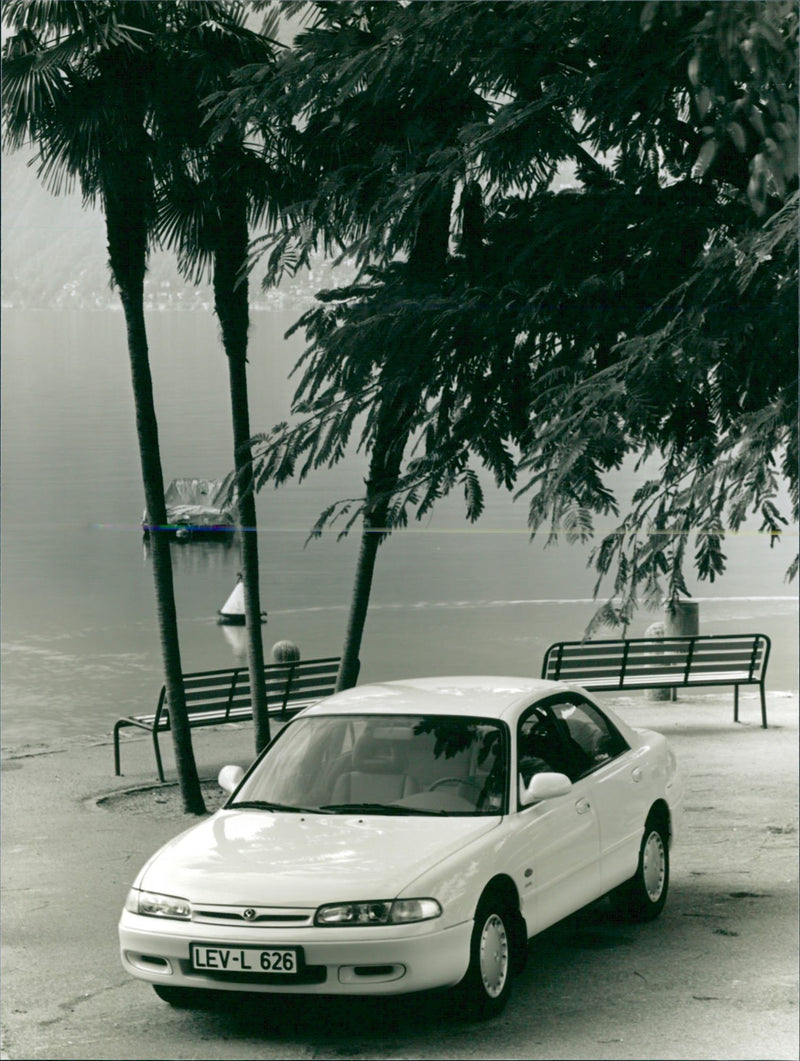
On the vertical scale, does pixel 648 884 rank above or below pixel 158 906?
below

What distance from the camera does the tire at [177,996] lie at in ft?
21.5

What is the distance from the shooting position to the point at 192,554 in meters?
9.05

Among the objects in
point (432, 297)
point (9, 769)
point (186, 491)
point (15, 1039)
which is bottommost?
point (15, 1039)

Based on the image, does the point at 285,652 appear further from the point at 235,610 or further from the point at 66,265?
the point at 66,265

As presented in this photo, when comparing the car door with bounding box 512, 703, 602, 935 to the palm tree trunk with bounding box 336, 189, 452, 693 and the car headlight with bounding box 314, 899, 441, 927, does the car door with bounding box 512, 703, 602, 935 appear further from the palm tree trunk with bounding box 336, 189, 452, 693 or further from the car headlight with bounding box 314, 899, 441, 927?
the palm tree trunk with bounding box 336, 189, 452, 693

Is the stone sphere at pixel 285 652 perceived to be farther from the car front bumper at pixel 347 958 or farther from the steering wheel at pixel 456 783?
the car front bumper at pixel 347 958

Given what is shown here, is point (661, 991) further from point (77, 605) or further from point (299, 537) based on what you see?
point (77, 605)

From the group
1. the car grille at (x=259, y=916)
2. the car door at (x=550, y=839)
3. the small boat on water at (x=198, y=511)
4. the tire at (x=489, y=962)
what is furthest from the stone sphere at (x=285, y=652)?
the car grille at (x=259, y=916)

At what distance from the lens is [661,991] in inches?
282

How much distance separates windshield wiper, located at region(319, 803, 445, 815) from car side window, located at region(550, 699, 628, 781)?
3.09 ft

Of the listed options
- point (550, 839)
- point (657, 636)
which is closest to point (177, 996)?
point (550, 839)

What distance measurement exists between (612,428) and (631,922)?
2.60 meters

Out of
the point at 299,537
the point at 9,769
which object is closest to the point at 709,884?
the point at 299,537

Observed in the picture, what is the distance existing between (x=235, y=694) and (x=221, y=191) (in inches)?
115
